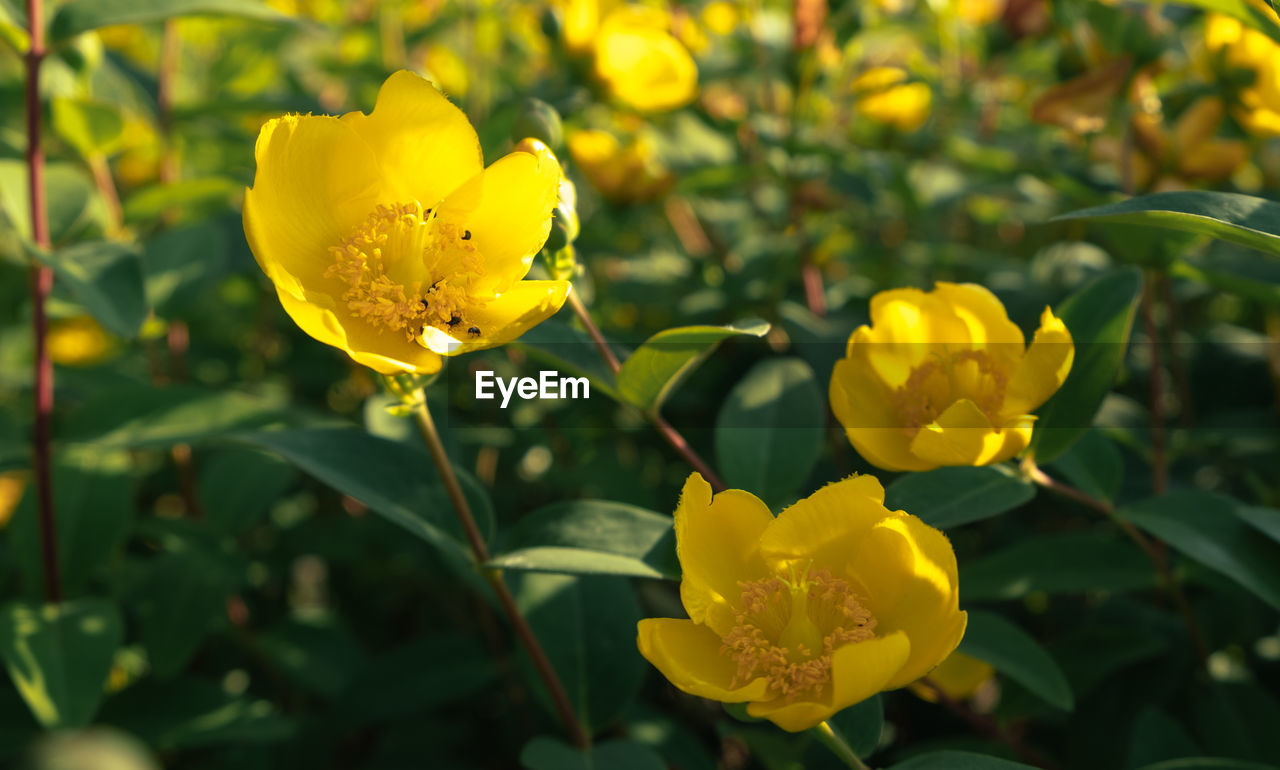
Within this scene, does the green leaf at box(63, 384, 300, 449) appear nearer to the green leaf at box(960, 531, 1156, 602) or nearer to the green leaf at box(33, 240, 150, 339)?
the green leaf at box(33, 240, 150, 339)

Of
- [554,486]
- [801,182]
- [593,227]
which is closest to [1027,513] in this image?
[801,182]

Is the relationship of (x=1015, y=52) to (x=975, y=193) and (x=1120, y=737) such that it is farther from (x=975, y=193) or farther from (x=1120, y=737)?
(x=1120, y=737)

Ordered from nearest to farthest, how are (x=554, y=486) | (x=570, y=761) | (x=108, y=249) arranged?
(x=570, y=761) < (x=108, y=249) < (x=554, y=486)

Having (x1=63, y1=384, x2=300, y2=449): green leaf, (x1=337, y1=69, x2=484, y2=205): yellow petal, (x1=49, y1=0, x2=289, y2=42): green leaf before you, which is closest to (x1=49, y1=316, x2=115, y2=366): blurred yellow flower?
(x1=63, y1=384, x2=300, y2=449): green leaf

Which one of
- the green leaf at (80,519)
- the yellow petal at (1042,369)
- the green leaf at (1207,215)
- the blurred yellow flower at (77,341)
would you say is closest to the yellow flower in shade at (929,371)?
the yellow petal at (1042,369)

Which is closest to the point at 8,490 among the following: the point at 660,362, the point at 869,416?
the point at 660,362
